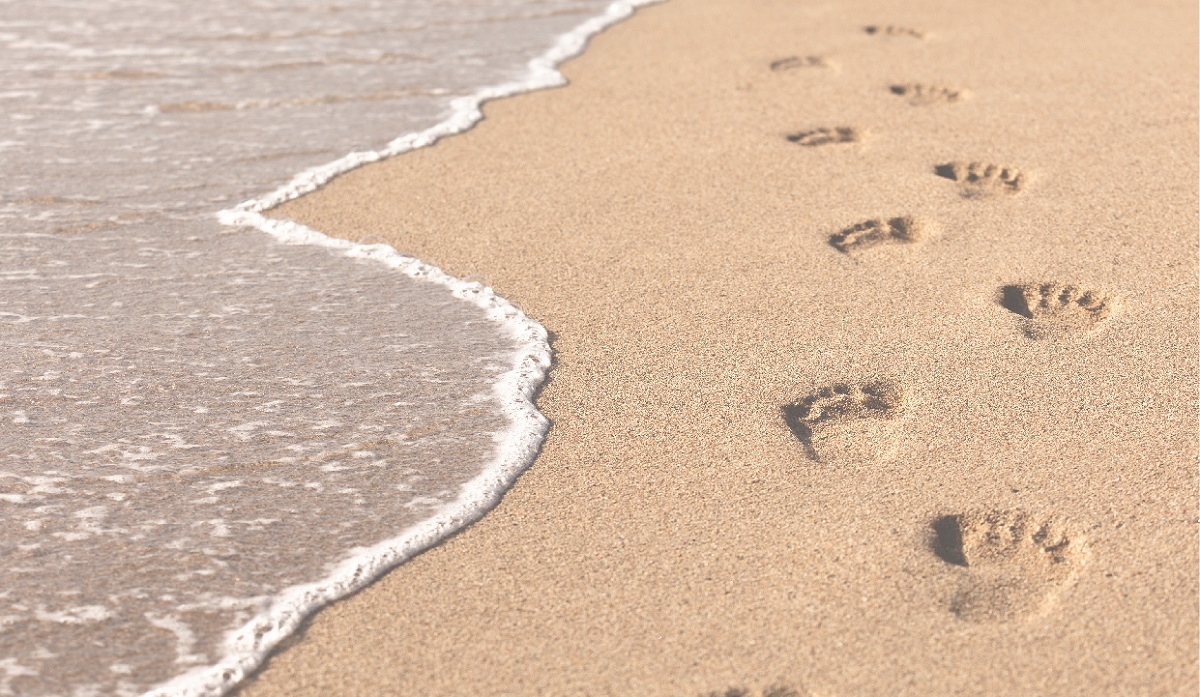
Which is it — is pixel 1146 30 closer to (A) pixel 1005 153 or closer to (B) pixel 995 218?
(A) pixel 1005 153

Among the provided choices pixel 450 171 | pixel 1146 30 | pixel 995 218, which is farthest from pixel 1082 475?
pixel 1146 30

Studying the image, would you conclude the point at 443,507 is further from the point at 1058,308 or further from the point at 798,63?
the point at 798,63

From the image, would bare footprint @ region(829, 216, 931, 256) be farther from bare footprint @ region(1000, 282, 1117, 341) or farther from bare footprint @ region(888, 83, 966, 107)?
bare footprint @ region(888, 83, 966, 107)

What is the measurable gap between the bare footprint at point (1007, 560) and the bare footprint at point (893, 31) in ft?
10.8

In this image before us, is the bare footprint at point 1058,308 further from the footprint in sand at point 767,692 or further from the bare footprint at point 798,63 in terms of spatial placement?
the bare footprint at point 798,63

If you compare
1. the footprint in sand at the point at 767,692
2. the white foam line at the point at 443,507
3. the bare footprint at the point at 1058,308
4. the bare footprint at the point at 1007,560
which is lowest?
the bare footprint at the point at 1007,560

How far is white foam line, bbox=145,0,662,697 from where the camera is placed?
205 centimetres

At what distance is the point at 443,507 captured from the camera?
240cm

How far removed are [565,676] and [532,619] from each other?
0.15m

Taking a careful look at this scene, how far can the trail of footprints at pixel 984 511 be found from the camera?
2094 mm

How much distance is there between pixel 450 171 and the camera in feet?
12.8

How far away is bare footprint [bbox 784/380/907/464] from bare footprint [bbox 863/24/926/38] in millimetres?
2832

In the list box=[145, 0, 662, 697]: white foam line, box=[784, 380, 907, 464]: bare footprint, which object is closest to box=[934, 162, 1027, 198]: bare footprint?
box=[784, 380, 907, 464]: bare footprint

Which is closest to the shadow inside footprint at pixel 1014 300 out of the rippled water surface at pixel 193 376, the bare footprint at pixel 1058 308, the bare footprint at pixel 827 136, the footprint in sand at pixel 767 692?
the bare footprint at pixel 1058 308
